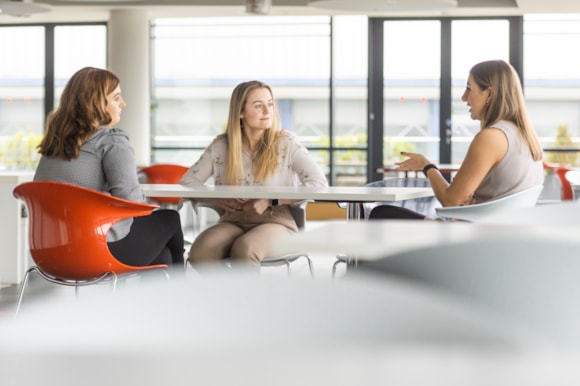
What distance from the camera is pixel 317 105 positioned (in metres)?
12.9

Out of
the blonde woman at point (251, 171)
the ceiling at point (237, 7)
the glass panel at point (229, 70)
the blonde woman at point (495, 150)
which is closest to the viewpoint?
the blonde woman at point (495, 150)

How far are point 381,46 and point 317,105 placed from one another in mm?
1229

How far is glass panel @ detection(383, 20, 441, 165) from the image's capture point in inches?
491

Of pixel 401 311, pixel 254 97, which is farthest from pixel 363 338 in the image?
pixel 254 97

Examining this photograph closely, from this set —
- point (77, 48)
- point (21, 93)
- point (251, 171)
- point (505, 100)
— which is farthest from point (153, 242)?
point (21, 93)

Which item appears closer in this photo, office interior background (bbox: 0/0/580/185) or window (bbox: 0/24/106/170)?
office interior background (bbox: 0/0/580/185)

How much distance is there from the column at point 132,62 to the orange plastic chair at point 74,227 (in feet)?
27.4

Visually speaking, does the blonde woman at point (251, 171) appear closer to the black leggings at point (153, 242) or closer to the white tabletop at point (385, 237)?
the black leggings at point (153, 242)

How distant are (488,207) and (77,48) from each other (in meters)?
10.6

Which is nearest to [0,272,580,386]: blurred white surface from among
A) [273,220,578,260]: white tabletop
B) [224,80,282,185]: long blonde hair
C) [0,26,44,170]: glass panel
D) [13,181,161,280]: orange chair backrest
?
[273,220,578,260]: white tabletop

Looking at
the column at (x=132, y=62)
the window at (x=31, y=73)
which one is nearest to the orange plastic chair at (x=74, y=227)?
the column at (x=132, y=62)

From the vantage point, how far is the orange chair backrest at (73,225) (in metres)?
3.54

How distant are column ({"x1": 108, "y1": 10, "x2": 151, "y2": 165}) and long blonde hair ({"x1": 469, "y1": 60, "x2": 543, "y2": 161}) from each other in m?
8.27

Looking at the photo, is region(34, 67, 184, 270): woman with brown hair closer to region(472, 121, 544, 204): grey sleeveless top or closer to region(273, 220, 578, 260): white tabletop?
region(472, 121, 544, 204): grey sleeveless top
